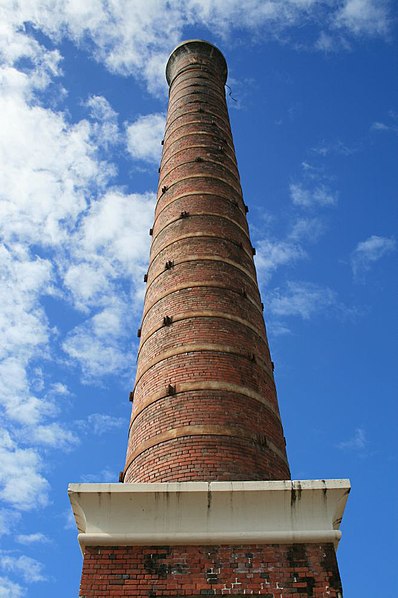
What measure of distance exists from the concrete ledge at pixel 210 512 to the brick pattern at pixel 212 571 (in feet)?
0.34

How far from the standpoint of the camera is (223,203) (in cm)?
1312

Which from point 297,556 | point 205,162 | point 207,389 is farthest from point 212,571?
point 205,162

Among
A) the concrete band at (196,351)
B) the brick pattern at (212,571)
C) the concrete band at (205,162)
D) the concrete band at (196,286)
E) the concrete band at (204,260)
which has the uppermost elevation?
the concrete band at (205,162)

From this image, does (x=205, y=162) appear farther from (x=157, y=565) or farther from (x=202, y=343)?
(x=157, y=565)

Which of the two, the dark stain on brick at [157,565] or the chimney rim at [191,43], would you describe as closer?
the dark stain on brick at [157,565]

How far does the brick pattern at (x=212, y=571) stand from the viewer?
695 centimetres

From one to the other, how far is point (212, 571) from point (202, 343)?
3787 mm

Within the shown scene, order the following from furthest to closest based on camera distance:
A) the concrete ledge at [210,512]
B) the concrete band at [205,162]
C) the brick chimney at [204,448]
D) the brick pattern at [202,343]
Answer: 1. the concrete band at [205,162]
2. the brick pattern at [202,343]
3. the concrete ledge at [210,512]
4. the brick chimney at [204,448]

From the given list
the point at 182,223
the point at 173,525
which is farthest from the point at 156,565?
the point at 182,223

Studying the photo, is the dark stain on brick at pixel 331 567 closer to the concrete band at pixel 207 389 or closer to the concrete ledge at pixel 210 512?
the concrete ledge at pixel 210 512

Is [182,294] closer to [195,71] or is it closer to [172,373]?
[172,373]

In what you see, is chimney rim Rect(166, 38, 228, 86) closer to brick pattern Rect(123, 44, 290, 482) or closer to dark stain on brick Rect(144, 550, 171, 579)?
brick pattern Rect(123, 44, 290, 482)

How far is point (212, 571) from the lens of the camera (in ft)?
23.2

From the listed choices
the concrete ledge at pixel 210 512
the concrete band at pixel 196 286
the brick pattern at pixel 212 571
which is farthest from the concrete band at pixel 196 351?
the brick pattern at pixel 212 571
